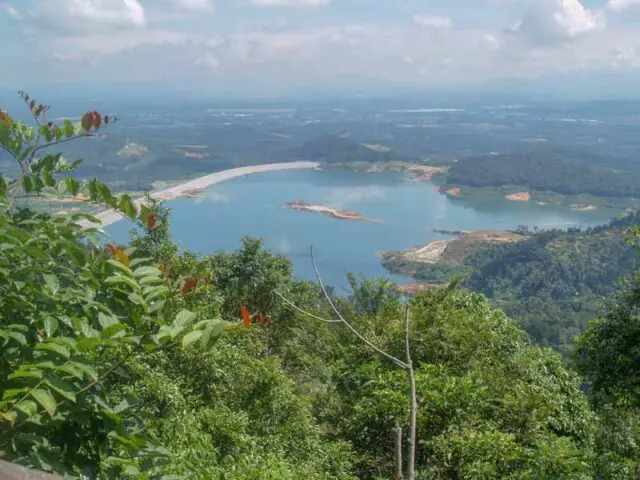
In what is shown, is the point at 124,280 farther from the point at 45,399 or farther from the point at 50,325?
the point at 45,399

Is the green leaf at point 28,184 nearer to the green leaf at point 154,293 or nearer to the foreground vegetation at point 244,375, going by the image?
the foreground vegetation at point 244,375

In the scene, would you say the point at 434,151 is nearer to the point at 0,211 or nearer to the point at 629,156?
the point at 629,156

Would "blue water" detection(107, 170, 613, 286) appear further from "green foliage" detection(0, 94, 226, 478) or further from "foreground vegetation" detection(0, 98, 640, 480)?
"green foliage" detection(0, 94, 226, 478)

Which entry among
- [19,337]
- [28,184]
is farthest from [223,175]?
[19,337]

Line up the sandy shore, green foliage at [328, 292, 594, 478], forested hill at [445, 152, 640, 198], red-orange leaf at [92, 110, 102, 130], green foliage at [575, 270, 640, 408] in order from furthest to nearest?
1. forested hill at [445, 152, 640, 198]
2. the sandy shore
3. green foliage at [575, 270, 640, 408]
4. green foliage at [328, 292, 594, 478]
5. red-orange leaf at [92, 110, 102, 130]

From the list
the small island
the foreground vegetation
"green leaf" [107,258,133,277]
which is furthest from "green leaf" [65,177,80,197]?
the small island

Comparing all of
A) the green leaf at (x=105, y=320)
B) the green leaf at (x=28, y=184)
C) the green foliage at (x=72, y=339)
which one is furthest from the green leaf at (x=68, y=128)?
the green leaf at (x=105, y=320)

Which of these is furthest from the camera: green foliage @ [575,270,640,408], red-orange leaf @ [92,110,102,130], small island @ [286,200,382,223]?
small island @ [286,200,382,223]

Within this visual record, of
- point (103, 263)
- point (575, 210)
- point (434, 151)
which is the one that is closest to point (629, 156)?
point (434, 151)
